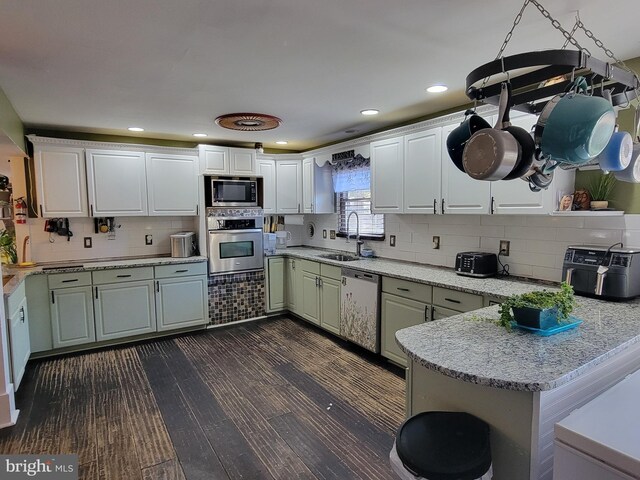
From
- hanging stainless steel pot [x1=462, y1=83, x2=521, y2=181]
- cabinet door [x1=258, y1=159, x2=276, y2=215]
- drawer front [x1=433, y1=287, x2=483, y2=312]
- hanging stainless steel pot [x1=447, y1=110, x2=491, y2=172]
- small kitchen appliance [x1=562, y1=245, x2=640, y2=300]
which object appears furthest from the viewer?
cabinet door [x1=258, y1=159, x2=276, y2=215]

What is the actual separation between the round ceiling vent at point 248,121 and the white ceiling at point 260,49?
0.16m

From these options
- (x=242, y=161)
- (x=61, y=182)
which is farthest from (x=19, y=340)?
(x=242, y=161)

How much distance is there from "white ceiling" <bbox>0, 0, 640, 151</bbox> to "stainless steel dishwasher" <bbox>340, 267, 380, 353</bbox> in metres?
1.61

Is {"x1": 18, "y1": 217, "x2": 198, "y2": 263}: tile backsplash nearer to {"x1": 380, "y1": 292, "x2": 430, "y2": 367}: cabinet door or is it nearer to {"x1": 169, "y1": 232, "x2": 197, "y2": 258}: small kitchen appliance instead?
{"x1": 169, "y1": 232, "x2": 197, "y2": 258}: small kitchen appliance

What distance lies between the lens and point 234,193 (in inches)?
187

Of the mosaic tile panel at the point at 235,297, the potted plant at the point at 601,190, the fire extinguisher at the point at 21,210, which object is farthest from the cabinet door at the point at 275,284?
the potted plant at the point at 601,190

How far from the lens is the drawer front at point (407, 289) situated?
2.99 meters

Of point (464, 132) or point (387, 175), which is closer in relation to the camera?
point (464, 132)

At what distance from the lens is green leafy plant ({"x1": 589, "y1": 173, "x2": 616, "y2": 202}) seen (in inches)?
94.6

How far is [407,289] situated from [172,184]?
3.06 m

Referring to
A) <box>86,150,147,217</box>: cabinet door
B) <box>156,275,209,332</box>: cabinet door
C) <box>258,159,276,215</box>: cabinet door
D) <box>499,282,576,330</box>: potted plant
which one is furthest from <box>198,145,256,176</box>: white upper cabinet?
<box>499,282,576,330</box>: potted plant

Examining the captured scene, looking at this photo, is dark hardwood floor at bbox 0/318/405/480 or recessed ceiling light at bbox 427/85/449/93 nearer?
dark hardwood floor at bbox 0/318/405/480

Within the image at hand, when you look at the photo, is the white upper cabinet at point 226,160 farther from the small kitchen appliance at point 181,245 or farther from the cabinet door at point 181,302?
the cabinet door at point 181,302

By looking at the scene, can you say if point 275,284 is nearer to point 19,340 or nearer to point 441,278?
point 441,278
